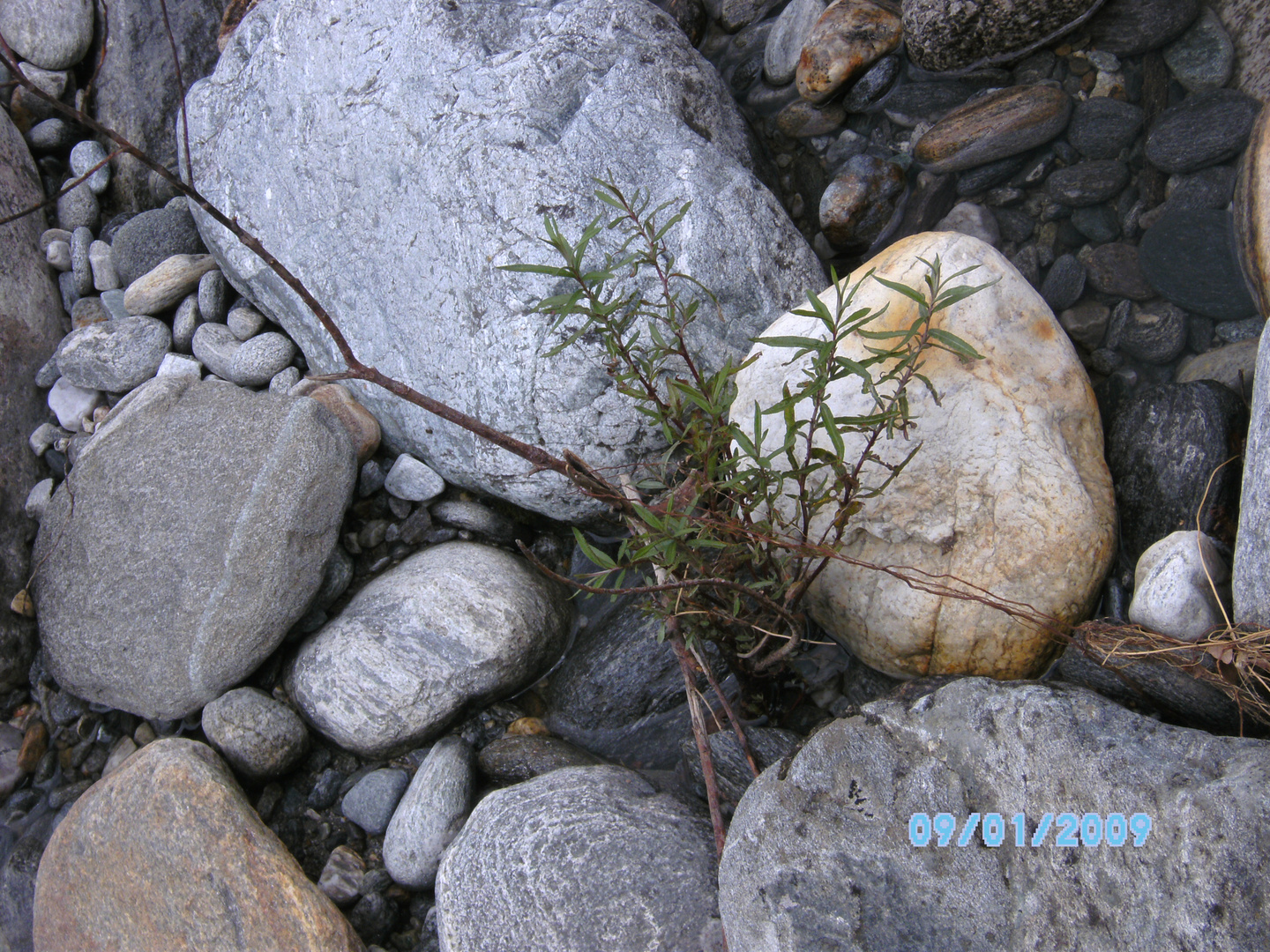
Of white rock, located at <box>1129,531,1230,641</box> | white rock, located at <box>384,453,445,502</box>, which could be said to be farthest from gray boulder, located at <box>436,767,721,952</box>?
white rock, located at <box>1129,531,1230,641</box>

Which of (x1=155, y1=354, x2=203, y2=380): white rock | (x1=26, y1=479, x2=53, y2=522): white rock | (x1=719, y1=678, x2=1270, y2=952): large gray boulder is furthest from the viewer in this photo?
(x1=155, y1=354, x2=203, y2=380): white rock

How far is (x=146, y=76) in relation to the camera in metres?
4.23

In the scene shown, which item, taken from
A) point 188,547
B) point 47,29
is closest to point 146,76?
point 47,29

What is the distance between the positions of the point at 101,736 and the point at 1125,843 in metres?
3.70

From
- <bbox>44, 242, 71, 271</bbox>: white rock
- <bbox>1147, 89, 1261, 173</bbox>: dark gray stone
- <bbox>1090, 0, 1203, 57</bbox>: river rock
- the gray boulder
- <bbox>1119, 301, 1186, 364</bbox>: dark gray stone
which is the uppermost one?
<bbox>44, 242, 71, 271</bbox>: white rock

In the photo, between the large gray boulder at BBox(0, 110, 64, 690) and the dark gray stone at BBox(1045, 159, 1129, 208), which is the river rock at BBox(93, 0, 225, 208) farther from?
the dark gray stone at BBox(1045, 159, 1129, 208)

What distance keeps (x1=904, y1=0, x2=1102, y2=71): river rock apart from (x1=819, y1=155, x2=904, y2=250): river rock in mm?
463

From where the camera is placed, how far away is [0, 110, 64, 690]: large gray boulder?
331 cm

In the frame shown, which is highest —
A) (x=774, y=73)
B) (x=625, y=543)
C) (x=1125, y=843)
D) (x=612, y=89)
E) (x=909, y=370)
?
(x=612, y=89)

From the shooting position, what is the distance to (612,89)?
3062 mm

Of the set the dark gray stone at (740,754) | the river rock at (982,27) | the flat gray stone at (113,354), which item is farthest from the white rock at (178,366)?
the river rock at (982,27)

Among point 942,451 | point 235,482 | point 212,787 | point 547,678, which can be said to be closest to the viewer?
point 942,451

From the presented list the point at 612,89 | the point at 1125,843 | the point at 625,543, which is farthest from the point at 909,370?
the point at 612,89

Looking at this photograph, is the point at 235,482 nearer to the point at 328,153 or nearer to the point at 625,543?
the point at 328,153
